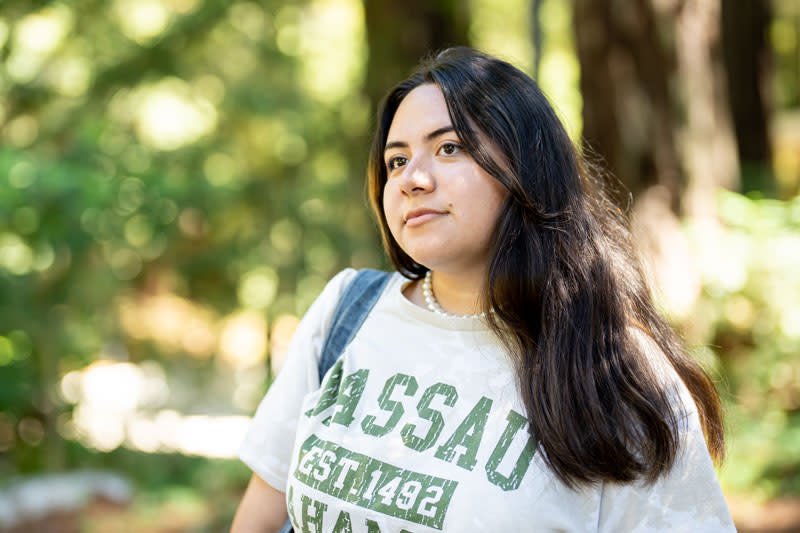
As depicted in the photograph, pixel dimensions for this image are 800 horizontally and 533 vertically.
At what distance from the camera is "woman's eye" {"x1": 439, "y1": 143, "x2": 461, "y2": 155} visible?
1.66 metres

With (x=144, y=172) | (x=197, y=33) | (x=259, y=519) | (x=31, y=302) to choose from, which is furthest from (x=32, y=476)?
(x=259, y=519)

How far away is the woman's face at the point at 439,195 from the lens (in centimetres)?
164

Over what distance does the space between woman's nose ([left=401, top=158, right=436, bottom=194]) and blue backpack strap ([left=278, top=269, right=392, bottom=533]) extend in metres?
0.35

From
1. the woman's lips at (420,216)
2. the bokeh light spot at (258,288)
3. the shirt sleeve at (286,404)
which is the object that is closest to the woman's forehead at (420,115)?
the woman's lips at (420,216)

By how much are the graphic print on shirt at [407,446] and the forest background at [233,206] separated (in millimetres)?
2205

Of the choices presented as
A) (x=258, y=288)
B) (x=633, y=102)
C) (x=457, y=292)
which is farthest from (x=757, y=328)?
(x=258, y=288)

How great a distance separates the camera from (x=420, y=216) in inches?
65.7

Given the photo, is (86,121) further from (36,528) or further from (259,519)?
(259,519)

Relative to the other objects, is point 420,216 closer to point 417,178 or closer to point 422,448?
point 417,178

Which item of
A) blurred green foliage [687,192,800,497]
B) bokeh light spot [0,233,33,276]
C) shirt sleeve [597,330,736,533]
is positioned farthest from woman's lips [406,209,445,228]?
bokeh light spot [0,233,33,276]

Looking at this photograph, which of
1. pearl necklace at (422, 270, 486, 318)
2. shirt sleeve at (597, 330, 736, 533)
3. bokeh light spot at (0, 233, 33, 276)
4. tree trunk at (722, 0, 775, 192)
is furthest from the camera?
tree trunk at (722, 0, 775, 192)

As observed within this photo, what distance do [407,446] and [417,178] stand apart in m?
0.56

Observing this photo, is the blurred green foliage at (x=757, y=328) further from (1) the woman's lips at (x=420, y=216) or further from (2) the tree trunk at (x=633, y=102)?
(1) the woman's lips at (x=420, y=216)

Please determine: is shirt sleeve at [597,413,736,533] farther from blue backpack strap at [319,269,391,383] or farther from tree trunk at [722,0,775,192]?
tree trunk at [722,0,775,192]
